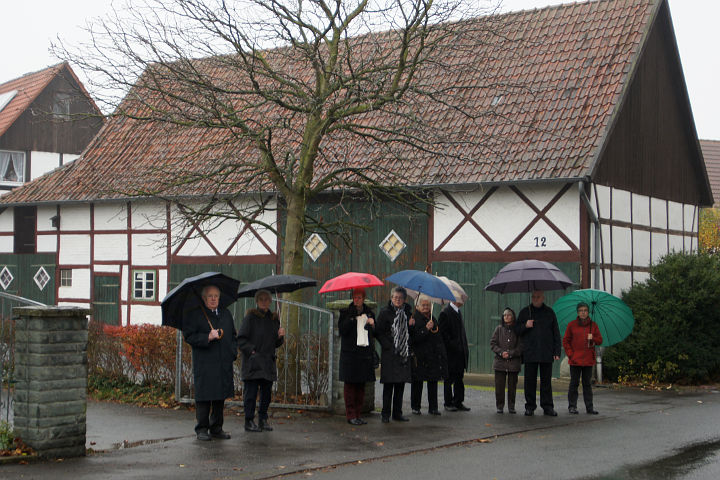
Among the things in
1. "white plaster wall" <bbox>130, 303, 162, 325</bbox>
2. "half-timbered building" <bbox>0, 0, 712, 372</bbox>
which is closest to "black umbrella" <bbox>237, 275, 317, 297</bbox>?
"half-timbered building" <bbox>0, 0, 712, 372</bbox>

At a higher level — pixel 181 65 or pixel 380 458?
pixel 181 65

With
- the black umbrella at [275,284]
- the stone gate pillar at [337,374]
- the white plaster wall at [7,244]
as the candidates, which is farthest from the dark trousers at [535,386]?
the white plaster wall at [7,244]

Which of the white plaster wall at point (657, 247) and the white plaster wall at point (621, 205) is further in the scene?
the white plaster wall at point (657, 247)

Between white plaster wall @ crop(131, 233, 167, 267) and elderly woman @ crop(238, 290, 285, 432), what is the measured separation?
45.0ft

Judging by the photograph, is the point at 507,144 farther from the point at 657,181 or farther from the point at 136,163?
the point at 136,163

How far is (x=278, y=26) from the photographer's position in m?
13.2

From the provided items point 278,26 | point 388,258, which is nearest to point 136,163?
point 388,258

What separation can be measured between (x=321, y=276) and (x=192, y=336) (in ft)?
37.1

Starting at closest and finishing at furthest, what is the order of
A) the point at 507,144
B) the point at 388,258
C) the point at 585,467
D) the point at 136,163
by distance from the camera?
1. the point at 585,467
2. the point at 507,144
3. the point at 388,258
4. the point at 136,163

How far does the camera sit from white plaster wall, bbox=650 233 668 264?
69.3 ft

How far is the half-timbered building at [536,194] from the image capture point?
18.1 metres

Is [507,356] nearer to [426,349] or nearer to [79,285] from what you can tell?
[426,349]

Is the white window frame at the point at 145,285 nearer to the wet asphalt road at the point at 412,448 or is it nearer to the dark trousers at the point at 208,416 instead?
the wet asphalt road at the point at 412,448

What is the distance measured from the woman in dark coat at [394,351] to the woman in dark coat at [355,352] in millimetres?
209
